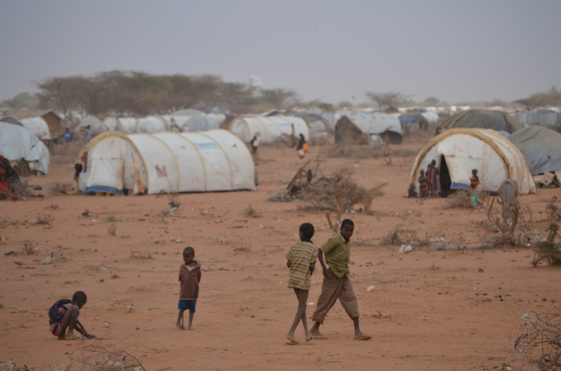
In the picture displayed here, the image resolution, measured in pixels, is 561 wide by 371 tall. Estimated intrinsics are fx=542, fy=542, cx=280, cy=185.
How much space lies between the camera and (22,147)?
72.9 ft

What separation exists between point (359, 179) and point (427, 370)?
59.0ft

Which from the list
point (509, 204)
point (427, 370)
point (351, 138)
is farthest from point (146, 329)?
point (351, 138)

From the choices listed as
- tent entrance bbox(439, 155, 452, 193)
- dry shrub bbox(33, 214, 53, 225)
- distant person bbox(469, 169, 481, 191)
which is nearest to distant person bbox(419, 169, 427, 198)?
distant person bbox(469, 169, 481, 191)

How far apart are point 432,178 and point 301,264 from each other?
12271mm

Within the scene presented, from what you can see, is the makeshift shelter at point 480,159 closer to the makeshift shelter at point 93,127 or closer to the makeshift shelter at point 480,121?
the makeshift shelter at point 480,121

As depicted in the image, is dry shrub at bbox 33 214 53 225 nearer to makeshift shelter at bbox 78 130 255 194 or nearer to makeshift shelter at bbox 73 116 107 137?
makeshift shelter at bbox 78 130 255 194

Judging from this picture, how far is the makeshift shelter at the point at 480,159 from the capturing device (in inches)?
637

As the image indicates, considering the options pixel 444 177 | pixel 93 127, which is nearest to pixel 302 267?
pixel 444 177

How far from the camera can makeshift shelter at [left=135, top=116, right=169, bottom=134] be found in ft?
147

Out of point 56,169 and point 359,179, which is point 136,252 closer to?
point 359,179

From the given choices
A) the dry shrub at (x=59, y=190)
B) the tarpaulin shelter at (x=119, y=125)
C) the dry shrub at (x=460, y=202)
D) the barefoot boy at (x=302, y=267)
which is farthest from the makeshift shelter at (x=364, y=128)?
the barefoot boy at (x=302, y=267)

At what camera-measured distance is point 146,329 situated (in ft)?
18.3

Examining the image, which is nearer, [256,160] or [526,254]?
[526,254]

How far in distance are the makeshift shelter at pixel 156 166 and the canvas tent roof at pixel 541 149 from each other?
997cm
